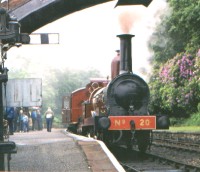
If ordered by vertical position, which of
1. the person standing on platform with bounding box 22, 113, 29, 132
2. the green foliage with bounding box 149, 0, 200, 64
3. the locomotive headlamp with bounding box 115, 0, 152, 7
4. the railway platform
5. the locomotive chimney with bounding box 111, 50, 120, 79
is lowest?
the railway platform

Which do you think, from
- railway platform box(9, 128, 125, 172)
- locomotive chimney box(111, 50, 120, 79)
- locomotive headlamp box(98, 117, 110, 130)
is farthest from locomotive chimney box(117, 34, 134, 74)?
railway platform box(9, 128, 125, 172)

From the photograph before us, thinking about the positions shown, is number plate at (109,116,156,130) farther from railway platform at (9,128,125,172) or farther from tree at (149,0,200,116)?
tree at (149,0,200,116)

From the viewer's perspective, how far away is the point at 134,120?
49.4 feet

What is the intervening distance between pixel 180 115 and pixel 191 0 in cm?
783

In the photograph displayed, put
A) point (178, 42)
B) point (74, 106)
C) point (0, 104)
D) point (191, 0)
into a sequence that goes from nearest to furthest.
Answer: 1. point (0, 104)
2. point (74, 106)
3. point (191, 0)
4. point (178, 42)

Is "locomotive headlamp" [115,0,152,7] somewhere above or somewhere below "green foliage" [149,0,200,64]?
below

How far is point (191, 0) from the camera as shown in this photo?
34188mm

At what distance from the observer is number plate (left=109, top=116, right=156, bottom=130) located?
1494 centimetres

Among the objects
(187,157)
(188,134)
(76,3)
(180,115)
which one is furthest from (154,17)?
(76,3)

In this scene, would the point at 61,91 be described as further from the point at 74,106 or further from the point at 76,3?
the point at 76,3

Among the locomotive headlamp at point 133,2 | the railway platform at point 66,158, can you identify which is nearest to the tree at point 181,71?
the railway platform at point 66,158

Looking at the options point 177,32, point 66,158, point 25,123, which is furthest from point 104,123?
point 177,32

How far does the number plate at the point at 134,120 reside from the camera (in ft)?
49.0

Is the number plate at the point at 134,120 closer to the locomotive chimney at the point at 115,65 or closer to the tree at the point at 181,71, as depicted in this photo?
the locomotive chimney at the point at 115,65
